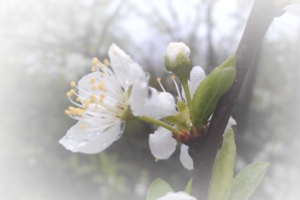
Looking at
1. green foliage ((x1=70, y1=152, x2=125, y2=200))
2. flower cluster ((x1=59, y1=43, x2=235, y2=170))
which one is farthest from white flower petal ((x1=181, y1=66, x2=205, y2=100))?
green foliage ((x1=70, y1=152, x2=125, y2=200))

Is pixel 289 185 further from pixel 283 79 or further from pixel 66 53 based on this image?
pixel 66 53

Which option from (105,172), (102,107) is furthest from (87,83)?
(105,172)

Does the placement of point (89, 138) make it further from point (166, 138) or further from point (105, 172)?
point (105, 172)

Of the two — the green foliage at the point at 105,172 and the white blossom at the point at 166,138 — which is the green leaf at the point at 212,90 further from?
the green foliage at the point at 105,172

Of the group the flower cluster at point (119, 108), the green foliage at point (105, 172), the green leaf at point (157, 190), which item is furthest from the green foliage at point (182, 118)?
the green foliage at point (105, 172)

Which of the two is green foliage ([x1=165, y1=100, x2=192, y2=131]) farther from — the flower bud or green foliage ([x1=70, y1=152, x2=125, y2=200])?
green foliage ([x1=70, y1=152, x2=125, y2=200])

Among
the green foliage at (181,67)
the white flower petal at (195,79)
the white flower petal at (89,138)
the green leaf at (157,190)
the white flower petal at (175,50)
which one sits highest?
the white flower petal at (175,50)

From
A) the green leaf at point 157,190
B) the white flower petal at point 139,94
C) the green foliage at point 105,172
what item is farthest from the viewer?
the green foliage at point 105,172
